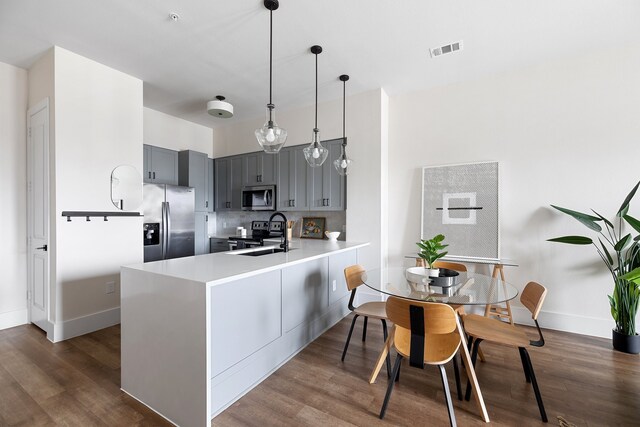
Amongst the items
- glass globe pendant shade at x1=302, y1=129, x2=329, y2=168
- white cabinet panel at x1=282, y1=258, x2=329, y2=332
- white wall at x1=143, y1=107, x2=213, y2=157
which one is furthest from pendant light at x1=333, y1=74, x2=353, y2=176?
white wall at x1=143, y1=107, x2=213, y2=157

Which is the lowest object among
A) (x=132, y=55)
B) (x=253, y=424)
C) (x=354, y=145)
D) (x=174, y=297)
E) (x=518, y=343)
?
(x=253, y=424)

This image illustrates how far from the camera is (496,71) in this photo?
3463 millimetres

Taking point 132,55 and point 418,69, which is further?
point 418,69

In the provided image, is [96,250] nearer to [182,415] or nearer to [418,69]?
[182,415]

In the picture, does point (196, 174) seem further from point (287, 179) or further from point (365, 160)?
point (365, 160)

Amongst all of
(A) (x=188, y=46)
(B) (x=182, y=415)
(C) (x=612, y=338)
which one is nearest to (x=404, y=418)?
(B) (x=182, y=415)

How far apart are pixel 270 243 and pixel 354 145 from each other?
1.86 meters

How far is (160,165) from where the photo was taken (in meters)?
4.58

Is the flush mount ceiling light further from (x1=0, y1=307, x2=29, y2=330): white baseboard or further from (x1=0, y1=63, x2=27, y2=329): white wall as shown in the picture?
(x1=0, y1=307, x2=29, y2=330): white baseboard

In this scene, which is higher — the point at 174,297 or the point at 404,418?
the point at 174,297

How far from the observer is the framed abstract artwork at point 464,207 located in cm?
348

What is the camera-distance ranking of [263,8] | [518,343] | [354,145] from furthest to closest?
[354,145] → [263,8] → [518,343]

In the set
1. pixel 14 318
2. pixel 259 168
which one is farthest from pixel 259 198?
pixel 14 318

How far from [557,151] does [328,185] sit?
9.08 feet
